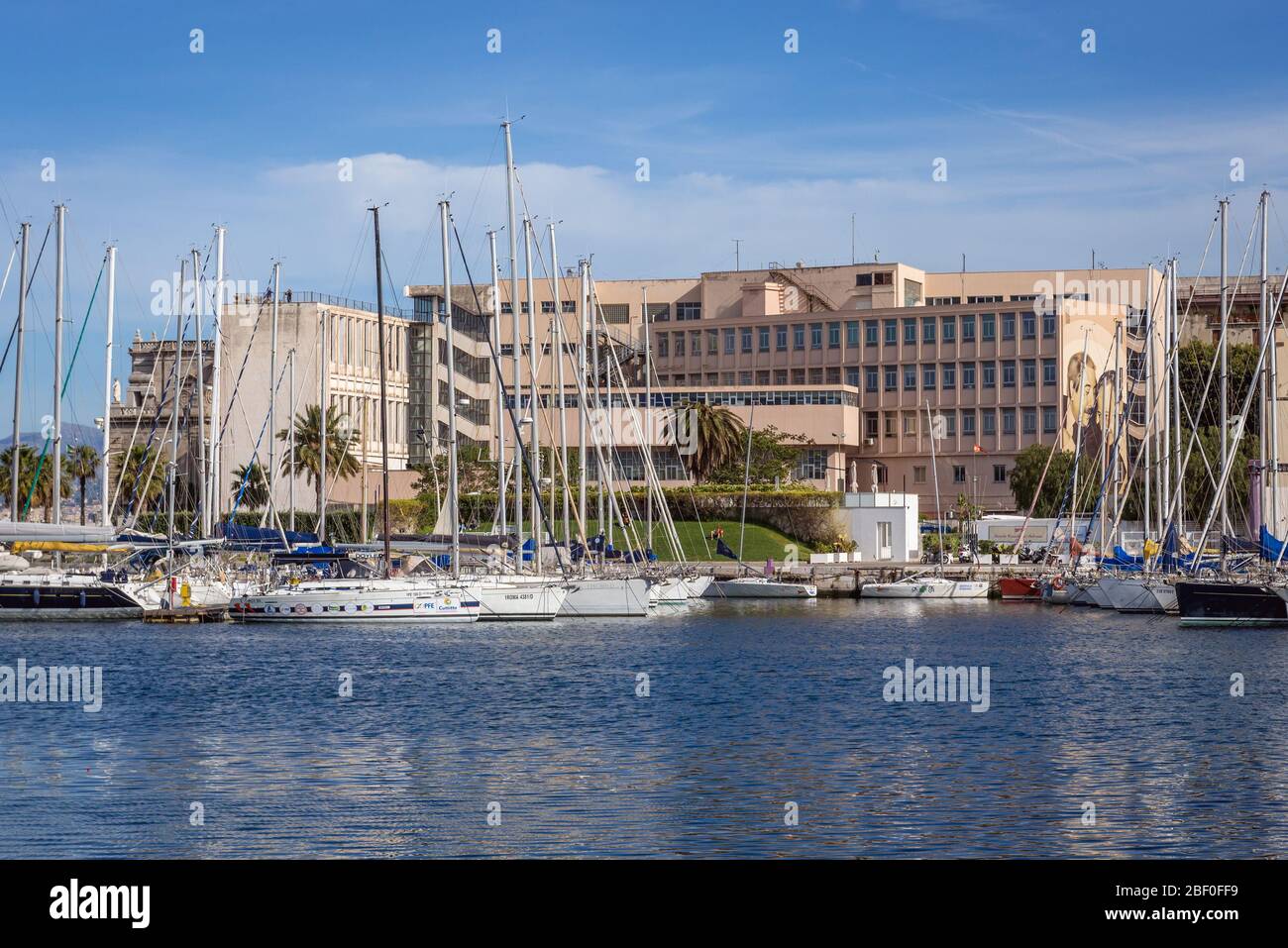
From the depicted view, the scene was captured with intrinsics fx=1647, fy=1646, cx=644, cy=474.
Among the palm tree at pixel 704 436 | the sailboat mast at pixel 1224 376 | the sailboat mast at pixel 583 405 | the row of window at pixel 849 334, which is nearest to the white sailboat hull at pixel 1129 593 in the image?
the sailboat mast at pixel 1224 376

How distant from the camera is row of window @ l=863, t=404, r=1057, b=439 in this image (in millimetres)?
144000

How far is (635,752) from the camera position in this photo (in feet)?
102

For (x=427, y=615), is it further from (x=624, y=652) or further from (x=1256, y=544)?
(x=1256, y=544)

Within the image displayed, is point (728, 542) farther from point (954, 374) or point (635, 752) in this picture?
point (635, 752)

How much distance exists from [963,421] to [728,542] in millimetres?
41449

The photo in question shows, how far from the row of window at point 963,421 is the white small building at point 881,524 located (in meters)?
30.2

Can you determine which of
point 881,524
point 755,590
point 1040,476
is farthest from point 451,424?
point 1040,476

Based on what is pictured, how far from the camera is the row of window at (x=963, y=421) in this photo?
144000 millimetres

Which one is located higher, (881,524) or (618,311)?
(618,311)

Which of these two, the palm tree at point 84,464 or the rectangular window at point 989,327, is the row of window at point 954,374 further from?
the palm tree at point 84,464

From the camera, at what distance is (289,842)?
71.1 ft

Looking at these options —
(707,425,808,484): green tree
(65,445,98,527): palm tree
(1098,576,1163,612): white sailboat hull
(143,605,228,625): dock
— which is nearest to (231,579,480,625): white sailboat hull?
(143,605,228,625): dock

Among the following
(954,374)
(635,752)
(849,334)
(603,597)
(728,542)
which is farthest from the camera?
(849,334)
